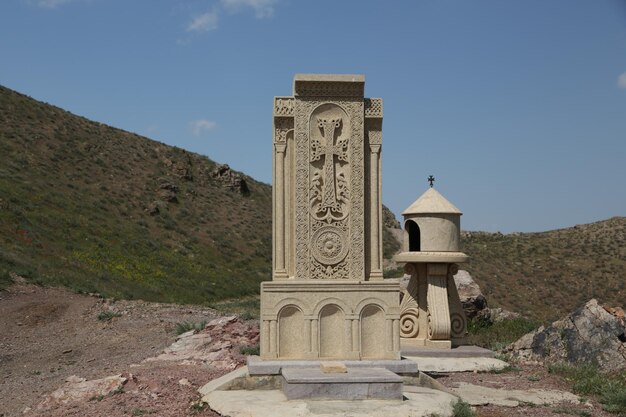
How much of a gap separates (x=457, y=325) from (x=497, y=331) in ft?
9.77

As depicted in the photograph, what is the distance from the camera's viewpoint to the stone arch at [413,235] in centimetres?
1412

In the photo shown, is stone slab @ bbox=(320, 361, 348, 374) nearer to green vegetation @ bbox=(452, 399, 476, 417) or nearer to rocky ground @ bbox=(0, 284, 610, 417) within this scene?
green vegetation @ bbox=(452, 399, 476, 417)

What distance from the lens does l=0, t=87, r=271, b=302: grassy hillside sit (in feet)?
90.1

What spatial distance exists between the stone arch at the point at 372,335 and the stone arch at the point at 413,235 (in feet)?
16.8

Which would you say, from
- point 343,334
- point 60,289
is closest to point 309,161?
point 343,334

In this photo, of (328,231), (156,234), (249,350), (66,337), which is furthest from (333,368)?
(156,234)

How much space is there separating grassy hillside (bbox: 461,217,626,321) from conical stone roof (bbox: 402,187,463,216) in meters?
17.0

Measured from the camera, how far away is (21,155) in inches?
1561

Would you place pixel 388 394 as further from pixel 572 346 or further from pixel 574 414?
pixel 572 346

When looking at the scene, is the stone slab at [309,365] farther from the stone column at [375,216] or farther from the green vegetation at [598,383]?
the green vegetation at [598,383]

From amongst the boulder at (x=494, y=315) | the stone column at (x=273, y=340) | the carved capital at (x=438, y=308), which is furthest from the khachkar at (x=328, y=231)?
the boulder at (x=494, y=315)

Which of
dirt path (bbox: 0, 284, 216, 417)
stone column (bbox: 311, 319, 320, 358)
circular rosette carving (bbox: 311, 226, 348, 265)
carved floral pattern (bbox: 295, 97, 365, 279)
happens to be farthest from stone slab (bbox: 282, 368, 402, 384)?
dirt path (bbox: 0, 284, 216, 417)

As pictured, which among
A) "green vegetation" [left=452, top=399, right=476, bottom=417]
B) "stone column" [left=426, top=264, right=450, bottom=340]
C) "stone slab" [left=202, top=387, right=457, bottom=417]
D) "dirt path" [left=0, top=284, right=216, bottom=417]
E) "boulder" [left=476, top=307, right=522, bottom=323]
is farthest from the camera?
"boulder" [left=476, top=307, right=522, bottom=323]

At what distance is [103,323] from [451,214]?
9166 millimetres
